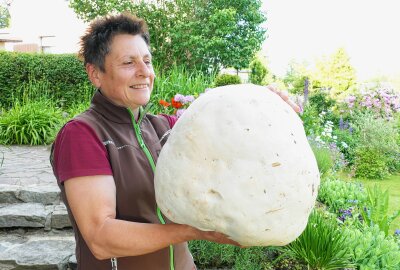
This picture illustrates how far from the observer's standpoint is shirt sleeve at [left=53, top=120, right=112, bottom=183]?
1.18 m

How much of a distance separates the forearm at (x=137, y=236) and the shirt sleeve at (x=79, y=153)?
17cm

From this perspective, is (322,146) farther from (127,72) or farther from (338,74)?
(338,74)

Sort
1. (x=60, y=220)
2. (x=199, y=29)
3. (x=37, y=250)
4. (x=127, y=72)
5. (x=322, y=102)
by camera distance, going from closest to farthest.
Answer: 1. (x=127, y=72)
2. (x=37, y=250)
3. (x=60, y=220)
4. (x=322, y=102)
5. (x=199, y=29)

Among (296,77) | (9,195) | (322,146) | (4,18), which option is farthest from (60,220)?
(4,18)

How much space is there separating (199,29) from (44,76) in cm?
460

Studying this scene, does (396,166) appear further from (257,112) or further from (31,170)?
(257,112)

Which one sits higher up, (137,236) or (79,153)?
(79,153)

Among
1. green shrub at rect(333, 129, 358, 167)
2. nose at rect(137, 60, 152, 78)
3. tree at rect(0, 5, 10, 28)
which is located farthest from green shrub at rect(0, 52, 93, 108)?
tree at rect(0, 5, 10, 28)

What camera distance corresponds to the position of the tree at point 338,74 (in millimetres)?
15781

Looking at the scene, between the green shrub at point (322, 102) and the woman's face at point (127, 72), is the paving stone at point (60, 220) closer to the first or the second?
the woman's face at point (127, 72)

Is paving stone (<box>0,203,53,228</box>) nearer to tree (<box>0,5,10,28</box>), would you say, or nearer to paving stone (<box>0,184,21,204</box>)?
paving stone (<box>0,184,21,204</box>)

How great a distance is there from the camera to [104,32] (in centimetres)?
138

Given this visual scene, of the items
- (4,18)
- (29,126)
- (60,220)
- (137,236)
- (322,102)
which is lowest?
(60,220)

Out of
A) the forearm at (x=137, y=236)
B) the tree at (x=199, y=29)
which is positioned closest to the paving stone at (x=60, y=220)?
the forearm at (x=137, y=236)
